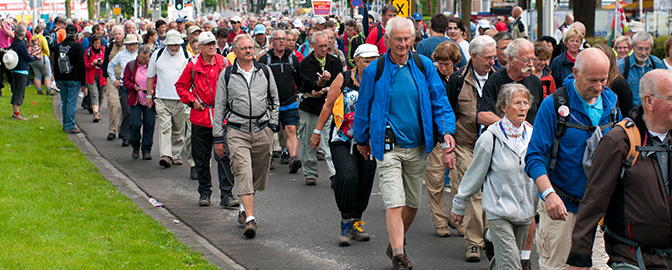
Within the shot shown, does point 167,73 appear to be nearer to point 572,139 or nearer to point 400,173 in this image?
point 400,173

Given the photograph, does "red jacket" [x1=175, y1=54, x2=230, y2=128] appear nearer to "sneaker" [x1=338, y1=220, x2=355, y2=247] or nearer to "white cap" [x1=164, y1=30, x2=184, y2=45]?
"white cap" [x1=164, y1=30, x2=184, y2=45]

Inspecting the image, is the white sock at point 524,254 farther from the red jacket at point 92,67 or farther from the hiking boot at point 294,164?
the red jacket at point 92,67

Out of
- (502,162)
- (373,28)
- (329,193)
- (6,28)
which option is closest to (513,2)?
(6,28)

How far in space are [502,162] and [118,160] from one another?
808 centimetres

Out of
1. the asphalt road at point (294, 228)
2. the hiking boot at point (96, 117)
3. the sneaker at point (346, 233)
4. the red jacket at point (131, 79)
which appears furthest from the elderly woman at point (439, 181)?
the hiking boot at point (96, 117)

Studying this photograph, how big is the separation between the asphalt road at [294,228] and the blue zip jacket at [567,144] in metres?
2.02

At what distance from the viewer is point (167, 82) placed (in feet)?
36.0

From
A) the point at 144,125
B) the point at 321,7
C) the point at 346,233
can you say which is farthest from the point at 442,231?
the point at 321,7

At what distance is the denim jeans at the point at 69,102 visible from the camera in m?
14.6

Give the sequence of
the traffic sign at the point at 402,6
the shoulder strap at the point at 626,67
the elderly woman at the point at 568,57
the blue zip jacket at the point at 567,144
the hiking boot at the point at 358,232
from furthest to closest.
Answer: the traffic sign at the point at 402,6 < the elderly woman at the point at 568,57 < the shoulder strap at the point at 626,67 < the hiking boot at the point at 358,232 < the blue zip jacket at the point at 567,144

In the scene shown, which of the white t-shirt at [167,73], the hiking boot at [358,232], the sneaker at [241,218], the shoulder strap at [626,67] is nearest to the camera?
the hiking boot at [358,232]

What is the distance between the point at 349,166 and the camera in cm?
707

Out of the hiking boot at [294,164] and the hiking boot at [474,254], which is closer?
the hiking boot at [474,254]

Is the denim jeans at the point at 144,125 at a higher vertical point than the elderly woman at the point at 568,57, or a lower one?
lower
